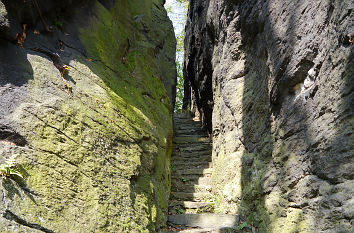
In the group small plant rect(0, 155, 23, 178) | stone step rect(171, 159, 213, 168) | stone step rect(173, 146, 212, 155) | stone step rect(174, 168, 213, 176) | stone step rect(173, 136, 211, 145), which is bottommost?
small plant rect(0, 155, 23, 178)

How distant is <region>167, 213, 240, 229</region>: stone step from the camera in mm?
5070

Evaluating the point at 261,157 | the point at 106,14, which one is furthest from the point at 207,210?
the point at 106,14

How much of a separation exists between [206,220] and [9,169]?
3.64 meters

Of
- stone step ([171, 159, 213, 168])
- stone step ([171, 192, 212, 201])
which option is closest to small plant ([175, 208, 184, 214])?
stone step ([171, 192, 212, 201])

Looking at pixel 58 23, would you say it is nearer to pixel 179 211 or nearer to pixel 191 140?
pixel 179 211

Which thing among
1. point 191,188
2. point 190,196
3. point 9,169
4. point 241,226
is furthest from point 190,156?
point 9,169

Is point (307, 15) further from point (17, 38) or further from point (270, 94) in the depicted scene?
point (17, 38)

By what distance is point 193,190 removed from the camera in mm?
6848

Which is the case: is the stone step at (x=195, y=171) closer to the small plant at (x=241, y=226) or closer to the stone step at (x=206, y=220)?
the stone step at (x=206, y=220)

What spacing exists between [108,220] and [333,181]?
8.70ft

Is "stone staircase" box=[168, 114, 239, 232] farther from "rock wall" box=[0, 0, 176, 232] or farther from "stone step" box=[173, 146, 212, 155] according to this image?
"rock wall" box=[0, 0, 176, 232]

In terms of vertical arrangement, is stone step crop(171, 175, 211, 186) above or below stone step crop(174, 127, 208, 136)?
below

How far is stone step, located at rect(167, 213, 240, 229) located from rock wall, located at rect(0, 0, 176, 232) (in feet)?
1.22

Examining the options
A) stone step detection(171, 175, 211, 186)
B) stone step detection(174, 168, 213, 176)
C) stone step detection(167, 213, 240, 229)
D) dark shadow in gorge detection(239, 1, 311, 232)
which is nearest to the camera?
dark shadow in gorge detection(239, 1, 311, 232)
